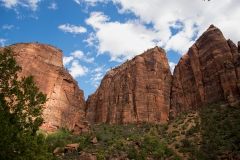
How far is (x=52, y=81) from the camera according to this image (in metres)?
51.6

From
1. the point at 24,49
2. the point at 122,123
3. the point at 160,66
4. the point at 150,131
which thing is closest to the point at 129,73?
the point at 160,66

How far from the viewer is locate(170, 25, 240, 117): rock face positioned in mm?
39844

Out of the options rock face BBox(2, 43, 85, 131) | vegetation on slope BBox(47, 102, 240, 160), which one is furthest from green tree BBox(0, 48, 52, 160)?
rock face BBox(2, 43, 85, 131)

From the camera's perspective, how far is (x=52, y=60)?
5494cm

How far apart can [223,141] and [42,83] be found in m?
35.7

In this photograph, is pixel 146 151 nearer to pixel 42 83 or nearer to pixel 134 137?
pixel 134 137

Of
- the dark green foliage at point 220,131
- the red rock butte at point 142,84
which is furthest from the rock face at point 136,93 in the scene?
the dark green foliage at point 220,131

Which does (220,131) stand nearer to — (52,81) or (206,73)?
(206,73)

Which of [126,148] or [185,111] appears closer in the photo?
[126,148]

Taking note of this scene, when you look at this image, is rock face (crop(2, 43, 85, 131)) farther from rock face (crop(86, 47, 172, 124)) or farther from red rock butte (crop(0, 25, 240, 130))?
rock face (crop(86, 47, 172, 124))

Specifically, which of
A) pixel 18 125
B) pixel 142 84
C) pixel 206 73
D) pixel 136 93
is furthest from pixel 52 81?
pixel 18 125

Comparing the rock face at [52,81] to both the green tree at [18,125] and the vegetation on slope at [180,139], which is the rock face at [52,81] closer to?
the vegetation on slope at [180,139]

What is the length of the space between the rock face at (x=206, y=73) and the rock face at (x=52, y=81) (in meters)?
22.2

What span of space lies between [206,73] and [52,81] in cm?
3153
